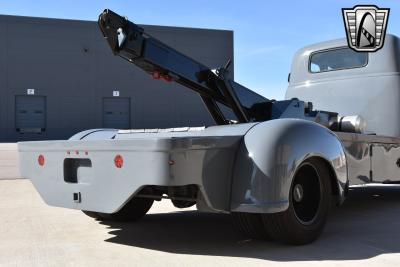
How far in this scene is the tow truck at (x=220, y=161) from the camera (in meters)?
3.93

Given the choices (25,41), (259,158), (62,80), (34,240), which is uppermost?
(25,41)

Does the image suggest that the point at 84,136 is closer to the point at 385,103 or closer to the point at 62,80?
the point at 385,103

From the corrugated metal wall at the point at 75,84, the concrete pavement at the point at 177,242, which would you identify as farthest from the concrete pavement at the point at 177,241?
the corrugated metal wall at the point at 75,84

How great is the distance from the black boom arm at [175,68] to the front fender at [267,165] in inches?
45.2

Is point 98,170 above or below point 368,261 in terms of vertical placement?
above

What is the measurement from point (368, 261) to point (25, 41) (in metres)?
31.9

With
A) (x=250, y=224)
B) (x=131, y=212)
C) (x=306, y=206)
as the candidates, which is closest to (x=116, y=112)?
(x=131, y=212)

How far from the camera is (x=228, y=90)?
209 inches

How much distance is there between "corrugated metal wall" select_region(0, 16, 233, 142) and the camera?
3260 centimetres

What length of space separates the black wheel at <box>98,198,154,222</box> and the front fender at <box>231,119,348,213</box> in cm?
193

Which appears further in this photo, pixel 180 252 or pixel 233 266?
pixel 180 252

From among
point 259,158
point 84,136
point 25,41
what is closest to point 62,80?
point 25,41

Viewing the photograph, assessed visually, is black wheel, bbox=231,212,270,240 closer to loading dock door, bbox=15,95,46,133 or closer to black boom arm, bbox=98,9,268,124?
black boom arm, bbox=98,9,268,124

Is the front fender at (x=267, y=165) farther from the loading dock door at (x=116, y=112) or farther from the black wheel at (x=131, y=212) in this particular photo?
the loading dock door at (x=116, y=112)
